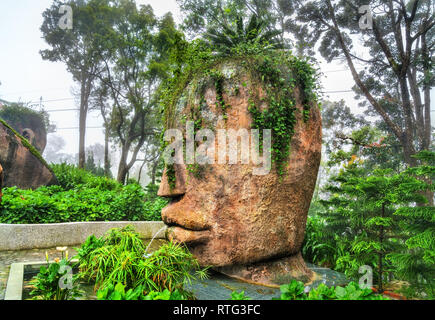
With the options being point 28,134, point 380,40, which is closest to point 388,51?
point 380,40

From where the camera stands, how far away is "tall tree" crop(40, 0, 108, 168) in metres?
16.9

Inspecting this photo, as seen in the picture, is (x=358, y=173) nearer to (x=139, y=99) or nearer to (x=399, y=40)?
(x=399, y=40)

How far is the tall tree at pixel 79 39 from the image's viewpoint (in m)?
16.9

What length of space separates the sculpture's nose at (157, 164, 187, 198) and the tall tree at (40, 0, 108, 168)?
1466cm

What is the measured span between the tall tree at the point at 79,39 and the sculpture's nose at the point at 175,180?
48.1 ft

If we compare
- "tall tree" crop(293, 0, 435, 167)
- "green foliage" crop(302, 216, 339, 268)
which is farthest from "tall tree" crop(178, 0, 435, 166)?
"green foliage" crop(302, 216, 339, 268)

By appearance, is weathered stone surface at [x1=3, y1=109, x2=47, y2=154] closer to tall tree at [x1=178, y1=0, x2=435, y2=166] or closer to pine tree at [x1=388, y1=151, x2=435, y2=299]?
tall tree at [x1=178, y1=0, x2=435, y2=166]

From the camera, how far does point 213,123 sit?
4723mm

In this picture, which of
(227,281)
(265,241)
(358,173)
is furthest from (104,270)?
(358,173)

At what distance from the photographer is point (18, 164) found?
9117mm

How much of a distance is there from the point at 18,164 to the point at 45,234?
4242mm

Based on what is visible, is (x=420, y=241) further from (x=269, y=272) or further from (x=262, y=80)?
(x=262, y=80)

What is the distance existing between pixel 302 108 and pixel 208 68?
5.80 feet

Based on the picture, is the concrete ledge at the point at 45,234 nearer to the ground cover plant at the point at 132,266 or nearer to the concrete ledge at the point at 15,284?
the concrete ledge at the point at 15,284
